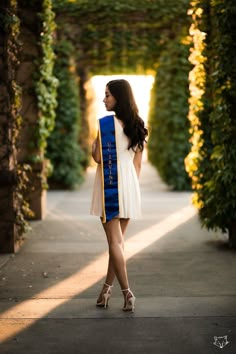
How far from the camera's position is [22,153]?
955cm

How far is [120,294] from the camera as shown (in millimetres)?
5418

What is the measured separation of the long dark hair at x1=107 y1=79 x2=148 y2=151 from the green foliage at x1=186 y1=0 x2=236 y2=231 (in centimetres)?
249

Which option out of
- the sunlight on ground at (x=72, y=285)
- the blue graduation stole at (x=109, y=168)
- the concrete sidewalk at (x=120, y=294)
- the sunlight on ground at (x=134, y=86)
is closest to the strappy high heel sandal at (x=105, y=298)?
the concrete sidewalk at (x=120, y=294)

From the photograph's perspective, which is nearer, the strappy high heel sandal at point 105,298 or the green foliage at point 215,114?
the strappy high heel sandal at point 105,298

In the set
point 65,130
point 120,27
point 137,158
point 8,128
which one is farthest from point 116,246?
point 65,130

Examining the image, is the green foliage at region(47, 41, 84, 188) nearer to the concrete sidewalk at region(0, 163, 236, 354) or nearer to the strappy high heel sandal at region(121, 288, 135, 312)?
the concrete sidewalk at region(0, 163, 236, 354)

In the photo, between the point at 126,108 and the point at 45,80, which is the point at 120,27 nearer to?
the point at 45,80

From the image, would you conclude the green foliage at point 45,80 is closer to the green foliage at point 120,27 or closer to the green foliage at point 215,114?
the green foliage at point 215,114

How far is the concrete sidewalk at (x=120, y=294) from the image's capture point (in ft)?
13.5

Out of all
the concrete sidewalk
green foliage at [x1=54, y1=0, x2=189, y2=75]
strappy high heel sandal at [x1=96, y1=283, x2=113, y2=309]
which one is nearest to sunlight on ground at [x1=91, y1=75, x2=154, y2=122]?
green foliage at [x1=54, y1=0, x2=189, y2=75]

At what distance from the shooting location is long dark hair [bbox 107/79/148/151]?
15.8 ft

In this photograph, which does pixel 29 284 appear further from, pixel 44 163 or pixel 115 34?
pixel 115 34

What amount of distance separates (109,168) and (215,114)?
112 inches

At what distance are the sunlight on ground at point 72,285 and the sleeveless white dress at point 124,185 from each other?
0.86 metres
